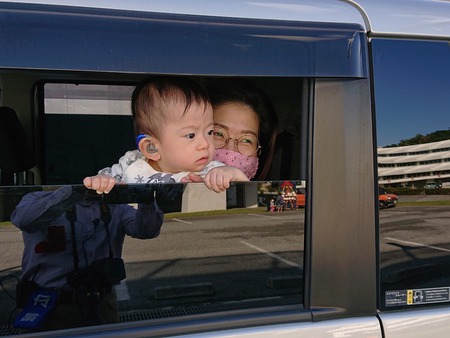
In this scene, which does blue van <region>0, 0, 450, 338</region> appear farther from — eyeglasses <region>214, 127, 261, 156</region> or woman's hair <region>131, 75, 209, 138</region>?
eyeglasses <region>214, 127, 261, 156</region>

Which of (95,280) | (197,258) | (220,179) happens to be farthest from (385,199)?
(95,280)

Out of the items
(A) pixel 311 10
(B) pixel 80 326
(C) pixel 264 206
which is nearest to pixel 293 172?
(C) pixel 264 206

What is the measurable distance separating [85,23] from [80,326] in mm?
945

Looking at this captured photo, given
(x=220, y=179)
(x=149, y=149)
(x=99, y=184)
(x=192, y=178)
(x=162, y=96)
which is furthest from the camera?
(x=149, y=149)

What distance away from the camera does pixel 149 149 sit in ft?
7.02

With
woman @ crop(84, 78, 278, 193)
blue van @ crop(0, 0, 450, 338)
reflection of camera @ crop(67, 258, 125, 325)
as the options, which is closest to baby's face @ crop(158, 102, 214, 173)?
woman @ crop(84, 78, 278, 193)

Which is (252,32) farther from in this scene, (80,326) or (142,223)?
(80,326)

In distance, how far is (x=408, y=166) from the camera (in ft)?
6.06

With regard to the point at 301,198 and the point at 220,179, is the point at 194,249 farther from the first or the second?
the point at 301,198

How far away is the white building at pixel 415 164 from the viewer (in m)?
1.77

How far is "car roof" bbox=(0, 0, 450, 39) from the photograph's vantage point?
5.09ft

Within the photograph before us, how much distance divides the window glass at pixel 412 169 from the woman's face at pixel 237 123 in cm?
80

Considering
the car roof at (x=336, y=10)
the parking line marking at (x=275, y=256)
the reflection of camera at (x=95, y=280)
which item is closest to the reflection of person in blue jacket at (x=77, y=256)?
the reflection of camera at (x=95, y=280)

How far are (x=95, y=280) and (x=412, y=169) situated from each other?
121 centimetres
